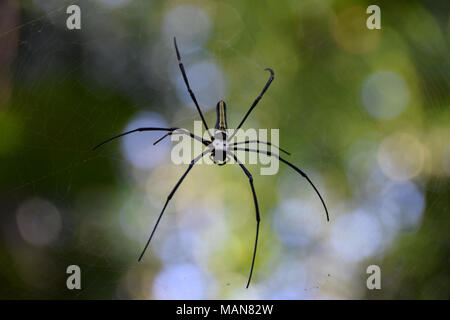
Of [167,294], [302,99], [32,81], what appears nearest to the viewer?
[32,81]

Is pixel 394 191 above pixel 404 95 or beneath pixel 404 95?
beneath

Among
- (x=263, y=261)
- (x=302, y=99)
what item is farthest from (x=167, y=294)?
(x=302, y=99)

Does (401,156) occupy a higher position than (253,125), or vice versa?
(253,125)

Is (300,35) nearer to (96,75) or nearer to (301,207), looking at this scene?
(301,207)

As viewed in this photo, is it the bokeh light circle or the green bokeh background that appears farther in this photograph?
the bokeh light circle

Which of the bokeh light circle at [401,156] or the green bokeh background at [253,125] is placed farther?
the bokeh light circle at [401,156]

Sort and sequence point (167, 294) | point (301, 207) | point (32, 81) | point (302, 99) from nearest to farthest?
point (32, 81) < point (167, 294) < point (302, 99) < point (301, 207)

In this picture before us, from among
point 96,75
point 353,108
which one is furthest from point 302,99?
point 96,75
